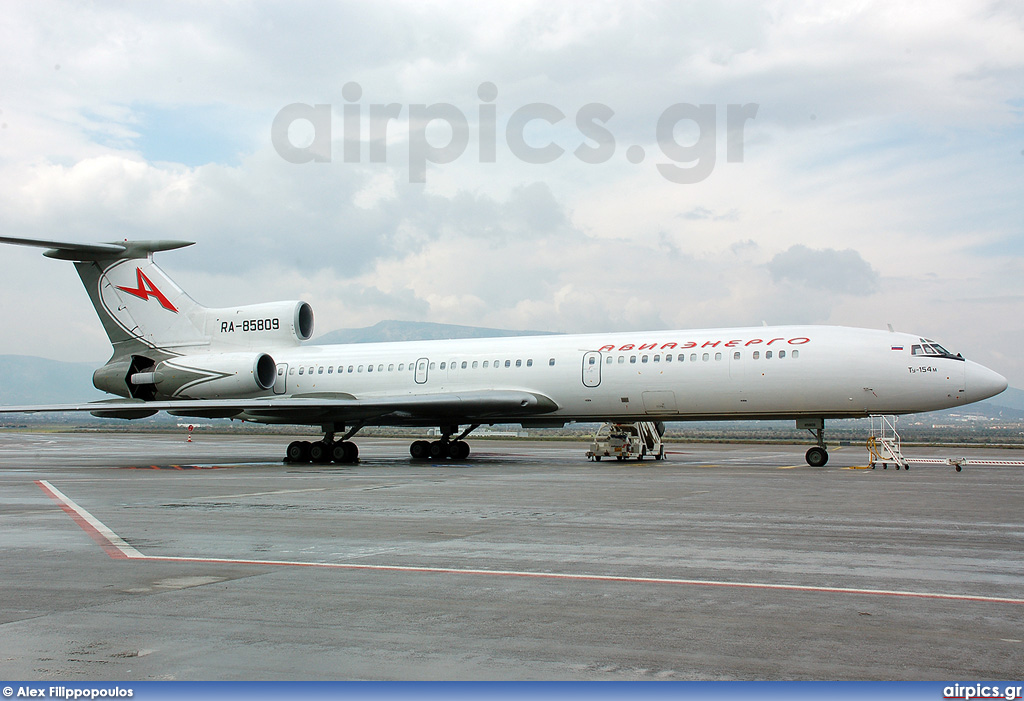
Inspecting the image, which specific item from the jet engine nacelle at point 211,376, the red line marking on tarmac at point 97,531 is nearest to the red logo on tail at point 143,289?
the jet engine nacelle at point 211,376

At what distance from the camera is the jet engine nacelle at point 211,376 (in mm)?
29719

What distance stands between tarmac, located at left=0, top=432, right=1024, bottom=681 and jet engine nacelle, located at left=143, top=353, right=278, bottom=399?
14440mm

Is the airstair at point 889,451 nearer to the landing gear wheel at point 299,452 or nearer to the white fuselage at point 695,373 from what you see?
the white fuselage at point 695,373

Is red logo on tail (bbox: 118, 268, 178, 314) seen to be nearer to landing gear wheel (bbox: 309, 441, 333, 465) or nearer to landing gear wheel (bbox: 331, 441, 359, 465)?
landing gear wheel (bbox: 309, 441, 333, 465)

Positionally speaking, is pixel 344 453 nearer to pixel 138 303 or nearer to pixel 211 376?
pixel 211 376

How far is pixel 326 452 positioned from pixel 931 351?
18.7 meters

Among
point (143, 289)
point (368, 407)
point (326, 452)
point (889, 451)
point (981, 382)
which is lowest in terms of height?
point (326, 452)

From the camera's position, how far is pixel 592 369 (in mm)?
27031

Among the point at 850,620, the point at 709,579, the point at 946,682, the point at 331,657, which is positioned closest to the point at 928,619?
the point at 850,620

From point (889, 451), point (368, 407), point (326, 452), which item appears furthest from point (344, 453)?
point (889, 451)

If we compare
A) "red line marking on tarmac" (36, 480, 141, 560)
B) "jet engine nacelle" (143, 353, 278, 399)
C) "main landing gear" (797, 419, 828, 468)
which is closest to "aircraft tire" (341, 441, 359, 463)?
"jet engine nacelle" (143, 353, 278, 399)

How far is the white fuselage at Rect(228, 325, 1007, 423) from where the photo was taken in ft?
78.0

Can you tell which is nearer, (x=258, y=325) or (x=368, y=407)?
(x=368, y=407)

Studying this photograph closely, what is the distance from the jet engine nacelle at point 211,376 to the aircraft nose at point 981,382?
2218 centimetres
